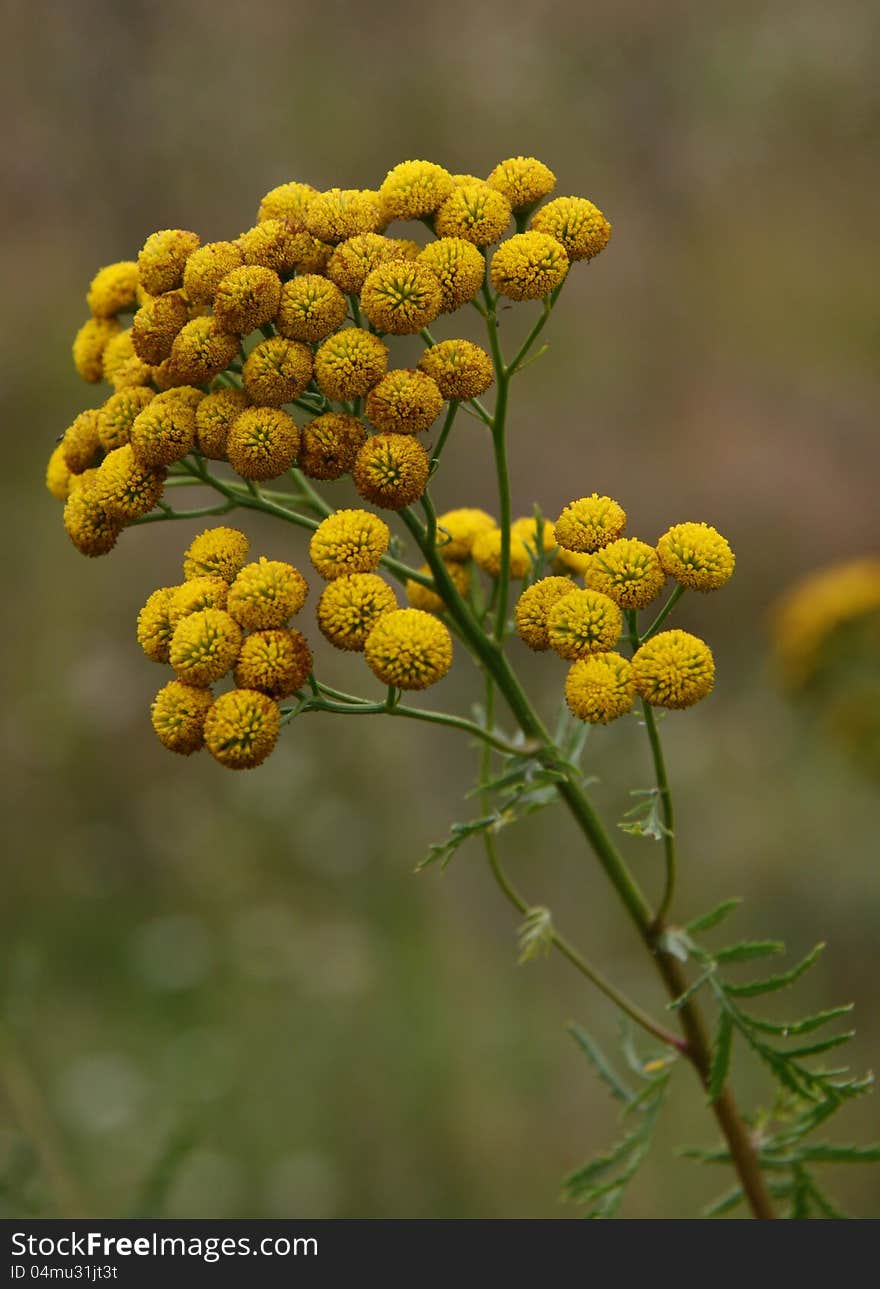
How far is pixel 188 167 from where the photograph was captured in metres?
7.41

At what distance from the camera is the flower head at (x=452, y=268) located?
232 centimetres

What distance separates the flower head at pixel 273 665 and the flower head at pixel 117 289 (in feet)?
2.91

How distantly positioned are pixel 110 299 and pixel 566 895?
149 inches

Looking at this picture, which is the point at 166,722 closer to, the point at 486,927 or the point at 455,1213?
the point at 455,1213

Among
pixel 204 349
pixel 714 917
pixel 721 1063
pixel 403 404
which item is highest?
pixel 204 349

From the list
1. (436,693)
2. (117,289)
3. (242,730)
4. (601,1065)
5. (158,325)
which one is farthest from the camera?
(436,693)

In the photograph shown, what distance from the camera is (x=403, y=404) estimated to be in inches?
88.4

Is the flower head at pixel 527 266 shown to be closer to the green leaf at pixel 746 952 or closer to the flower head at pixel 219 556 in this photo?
the flower head at pixel 219 556

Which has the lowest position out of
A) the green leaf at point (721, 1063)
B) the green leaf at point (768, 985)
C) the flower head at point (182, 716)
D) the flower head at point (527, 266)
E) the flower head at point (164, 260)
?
the green leaf at point (721, 1063)

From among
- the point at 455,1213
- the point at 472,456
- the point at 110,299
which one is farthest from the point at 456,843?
the point at 472,456

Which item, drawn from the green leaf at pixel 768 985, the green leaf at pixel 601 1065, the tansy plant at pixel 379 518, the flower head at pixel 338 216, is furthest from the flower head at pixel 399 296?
the green leaf at pixel 601 1065

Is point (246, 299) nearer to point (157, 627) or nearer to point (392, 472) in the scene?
point (392, 472)

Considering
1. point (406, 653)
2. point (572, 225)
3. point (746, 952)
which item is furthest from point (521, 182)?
point (746, 952)

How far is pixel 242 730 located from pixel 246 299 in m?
0.75
